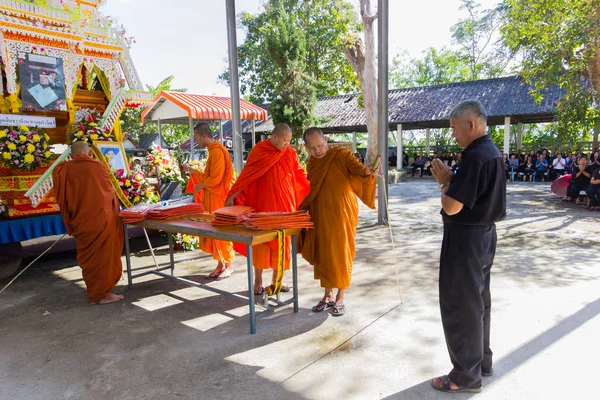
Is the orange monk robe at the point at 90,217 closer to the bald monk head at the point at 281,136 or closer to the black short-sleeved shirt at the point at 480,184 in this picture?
the bald monk head at the point at 281,136

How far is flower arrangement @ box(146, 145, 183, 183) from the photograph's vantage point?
Answer: 6879 mm

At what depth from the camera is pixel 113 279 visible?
4.41 metres

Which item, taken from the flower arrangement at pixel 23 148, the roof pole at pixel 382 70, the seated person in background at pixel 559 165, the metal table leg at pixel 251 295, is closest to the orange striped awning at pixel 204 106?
Answer: the roof pole at pixel 382 70

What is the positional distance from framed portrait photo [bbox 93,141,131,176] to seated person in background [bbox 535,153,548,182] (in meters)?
16.5

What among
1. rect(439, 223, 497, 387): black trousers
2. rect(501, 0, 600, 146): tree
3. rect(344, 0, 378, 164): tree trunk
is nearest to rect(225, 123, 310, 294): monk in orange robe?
rect(439, 223, 497, 387): black trousers

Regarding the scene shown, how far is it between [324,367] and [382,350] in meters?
0.51

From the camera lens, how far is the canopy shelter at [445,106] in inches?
699

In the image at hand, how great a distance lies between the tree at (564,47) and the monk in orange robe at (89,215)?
32.0 ft

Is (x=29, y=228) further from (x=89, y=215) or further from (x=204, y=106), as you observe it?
(x=204, y=106)

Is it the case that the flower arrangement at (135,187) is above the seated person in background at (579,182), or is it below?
above

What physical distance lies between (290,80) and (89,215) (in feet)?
52.4

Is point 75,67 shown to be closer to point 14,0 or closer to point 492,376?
point 14,0

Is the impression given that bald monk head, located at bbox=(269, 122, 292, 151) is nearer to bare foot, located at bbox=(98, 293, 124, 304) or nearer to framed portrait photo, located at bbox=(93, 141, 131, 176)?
bare foot, located at bbox=(98, 293, 124, 304)

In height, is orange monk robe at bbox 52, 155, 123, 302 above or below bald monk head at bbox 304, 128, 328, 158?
below
